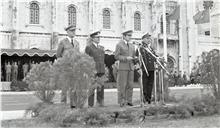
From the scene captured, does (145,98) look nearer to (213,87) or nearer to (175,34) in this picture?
(213,87)

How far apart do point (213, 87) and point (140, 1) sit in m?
29.6

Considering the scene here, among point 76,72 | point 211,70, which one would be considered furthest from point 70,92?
point 211,70

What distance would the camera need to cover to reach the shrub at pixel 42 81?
9.17m

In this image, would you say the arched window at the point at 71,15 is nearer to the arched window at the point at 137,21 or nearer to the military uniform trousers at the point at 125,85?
the arched window at the point at 137,21

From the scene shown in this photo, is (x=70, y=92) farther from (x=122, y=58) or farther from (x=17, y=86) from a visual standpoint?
(x=17, y=86)

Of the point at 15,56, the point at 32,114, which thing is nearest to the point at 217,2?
the point at 15,56

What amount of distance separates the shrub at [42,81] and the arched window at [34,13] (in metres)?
25.1

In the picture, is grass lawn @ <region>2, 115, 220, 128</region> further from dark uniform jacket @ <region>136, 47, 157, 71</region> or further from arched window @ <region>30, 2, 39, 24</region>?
arched window @ <region>30, 2, 39, 24</region>

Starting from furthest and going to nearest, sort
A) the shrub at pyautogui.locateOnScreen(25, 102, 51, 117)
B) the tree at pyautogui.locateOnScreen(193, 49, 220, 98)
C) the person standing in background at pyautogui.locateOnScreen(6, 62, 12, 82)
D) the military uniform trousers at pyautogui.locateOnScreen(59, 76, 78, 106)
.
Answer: the person standing in background at pyautogui.locateOnScreen(6, 62, 12, 82), the tree at pyautogui.locateOnScreen(193, 49, 220, 98), the shrub at pyautogui.locateOnScreen(25, 102, 51, 117), the military uniform trousers at pyautogui.locateOnScreen(59, 76, 78, 106)

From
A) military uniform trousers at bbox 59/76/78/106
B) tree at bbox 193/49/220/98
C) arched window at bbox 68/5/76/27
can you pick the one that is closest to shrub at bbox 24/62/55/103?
military uniform trousers at bbox 59/76/78/106

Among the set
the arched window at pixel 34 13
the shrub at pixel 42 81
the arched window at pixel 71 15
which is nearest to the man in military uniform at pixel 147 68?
the shrub at pixel 42 81

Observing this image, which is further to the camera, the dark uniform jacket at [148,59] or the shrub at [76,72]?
the dark uniform jacket at [148,59]

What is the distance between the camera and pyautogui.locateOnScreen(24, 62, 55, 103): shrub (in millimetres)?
9172

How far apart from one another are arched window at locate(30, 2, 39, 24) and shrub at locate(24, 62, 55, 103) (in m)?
25.1
